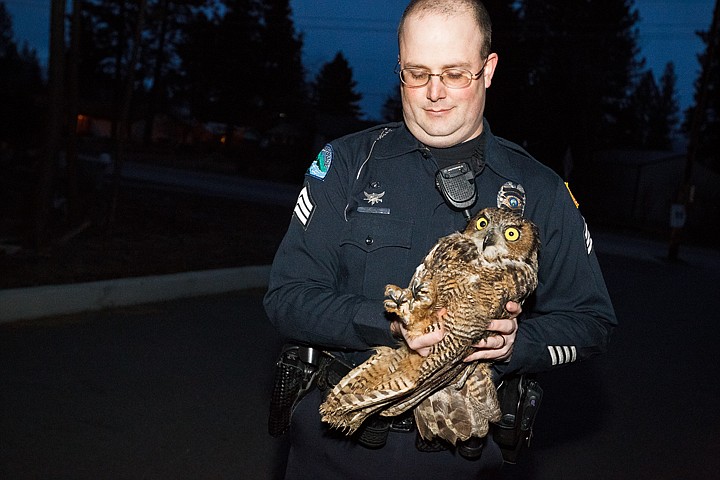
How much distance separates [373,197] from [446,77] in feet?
1.44

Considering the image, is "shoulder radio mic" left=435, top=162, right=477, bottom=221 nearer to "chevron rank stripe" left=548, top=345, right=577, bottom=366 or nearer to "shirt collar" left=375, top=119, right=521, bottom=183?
"shirt collar" left=375, top=119, right=521, bottom=183

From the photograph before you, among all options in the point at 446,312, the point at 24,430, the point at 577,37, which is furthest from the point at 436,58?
the point at 577,37

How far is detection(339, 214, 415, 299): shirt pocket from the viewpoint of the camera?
2.36m

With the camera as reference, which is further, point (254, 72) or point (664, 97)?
point (664, 97)

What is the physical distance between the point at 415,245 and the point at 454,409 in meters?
0.53

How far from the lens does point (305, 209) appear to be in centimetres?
238

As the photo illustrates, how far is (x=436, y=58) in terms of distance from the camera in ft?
7.44

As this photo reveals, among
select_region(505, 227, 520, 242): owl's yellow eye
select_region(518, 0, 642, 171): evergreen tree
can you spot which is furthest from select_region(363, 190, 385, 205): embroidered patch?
select_region(518, 0, 642, 171): evergreen tree

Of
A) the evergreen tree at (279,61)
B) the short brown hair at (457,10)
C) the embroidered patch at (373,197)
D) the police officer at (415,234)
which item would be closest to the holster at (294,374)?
the police officer at (415,234)

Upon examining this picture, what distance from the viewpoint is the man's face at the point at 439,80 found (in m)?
2.25

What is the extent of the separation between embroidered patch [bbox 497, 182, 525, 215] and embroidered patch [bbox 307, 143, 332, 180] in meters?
0.56

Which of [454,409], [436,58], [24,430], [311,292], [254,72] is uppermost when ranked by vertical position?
[254,72]

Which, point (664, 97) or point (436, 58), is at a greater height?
point (664, 97)

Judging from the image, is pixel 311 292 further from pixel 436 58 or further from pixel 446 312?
pixel 436 58
